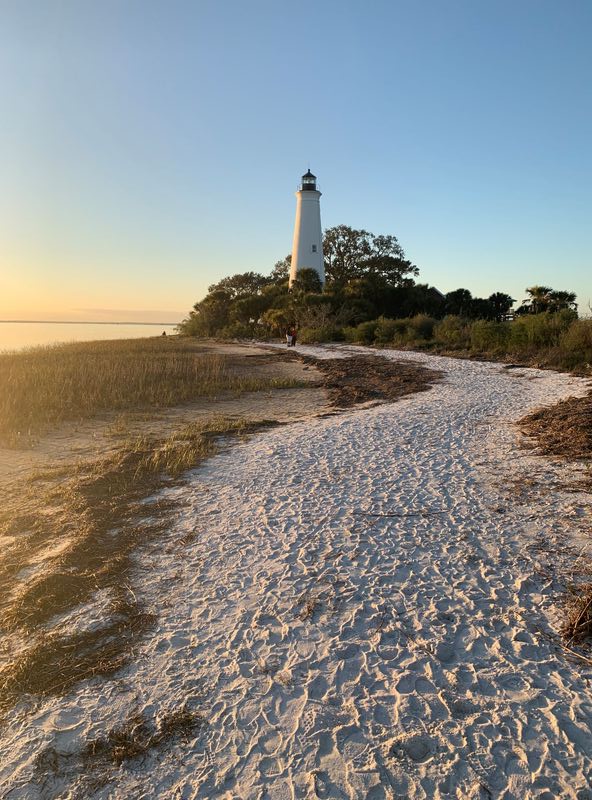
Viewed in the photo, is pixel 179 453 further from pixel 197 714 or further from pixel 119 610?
pixel 197 714

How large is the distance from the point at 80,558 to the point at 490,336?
19.8m

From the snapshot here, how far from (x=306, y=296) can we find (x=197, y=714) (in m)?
32.8

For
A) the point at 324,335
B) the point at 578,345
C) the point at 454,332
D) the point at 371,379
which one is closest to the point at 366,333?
the point at 324,335

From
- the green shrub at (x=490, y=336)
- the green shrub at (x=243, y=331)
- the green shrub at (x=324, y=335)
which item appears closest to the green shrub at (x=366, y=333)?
the green shrub at (x=324, y=335)

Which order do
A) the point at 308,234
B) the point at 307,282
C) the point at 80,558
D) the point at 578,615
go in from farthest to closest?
the point at 308,234, the point at 307,282, the point at 80,558, the point at 578,615

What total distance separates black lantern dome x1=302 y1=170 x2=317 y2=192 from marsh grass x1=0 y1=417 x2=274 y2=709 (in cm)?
4359

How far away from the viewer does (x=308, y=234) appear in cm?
4544

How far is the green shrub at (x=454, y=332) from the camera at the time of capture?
2306 cm

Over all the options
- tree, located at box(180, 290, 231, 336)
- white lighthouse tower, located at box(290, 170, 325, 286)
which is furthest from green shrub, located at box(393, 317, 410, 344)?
tree, located at box(180, 290, 231, 336)

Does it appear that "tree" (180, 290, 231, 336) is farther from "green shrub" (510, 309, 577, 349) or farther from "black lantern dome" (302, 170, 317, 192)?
"green shrub" (510, 309, 577, 349)

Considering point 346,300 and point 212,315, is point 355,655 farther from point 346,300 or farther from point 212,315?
point 212,315

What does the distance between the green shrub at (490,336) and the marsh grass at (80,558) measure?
638 inches

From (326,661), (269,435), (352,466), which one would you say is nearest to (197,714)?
(326,661)

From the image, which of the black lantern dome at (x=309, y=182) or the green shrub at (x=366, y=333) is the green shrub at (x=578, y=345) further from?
the black lantern dome at (x=309, y=182)
